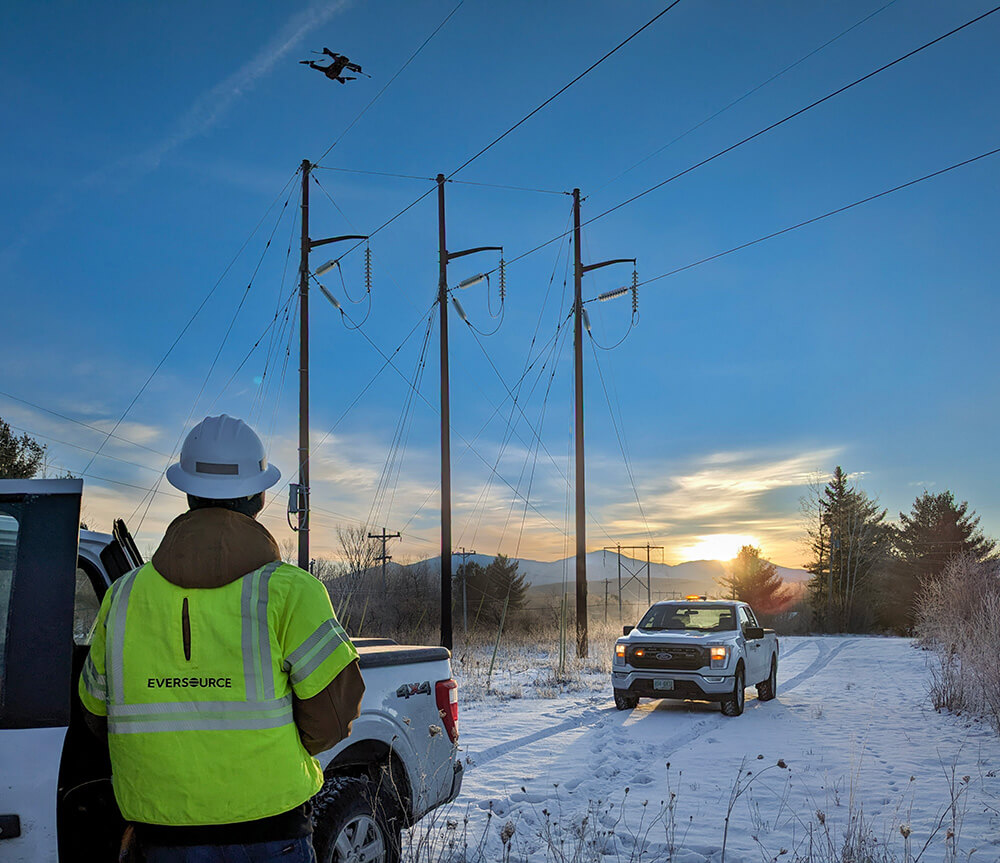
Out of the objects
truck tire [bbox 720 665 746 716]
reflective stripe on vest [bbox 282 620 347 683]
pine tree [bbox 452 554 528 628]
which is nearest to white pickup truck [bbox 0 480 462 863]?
reflective stripe on vest [bbox 282 620 347 683]

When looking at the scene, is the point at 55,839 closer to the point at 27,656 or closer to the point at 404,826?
the point at 27,656

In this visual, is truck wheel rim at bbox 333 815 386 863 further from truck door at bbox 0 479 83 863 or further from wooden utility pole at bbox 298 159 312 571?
wooden utility pole at bbox 298 159 312 571

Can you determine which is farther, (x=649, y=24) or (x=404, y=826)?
(x=649, y=24)

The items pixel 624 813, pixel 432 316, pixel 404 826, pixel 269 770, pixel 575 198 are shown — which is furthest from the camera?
pixel 575 198

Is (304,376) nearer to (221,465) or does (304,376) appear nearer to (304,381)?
(304,381)

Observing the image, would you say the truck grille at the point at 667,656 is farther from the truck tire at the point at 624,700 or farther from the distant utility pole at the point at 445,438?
the distant utility pole at the point at 445,438

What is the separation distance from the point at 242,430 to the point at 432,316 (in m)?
19.2

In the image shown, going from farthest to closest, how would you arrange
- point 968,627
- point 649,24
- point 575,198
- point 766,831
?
point 575,198 < point 968,627 < point 649,24 < point 766,831

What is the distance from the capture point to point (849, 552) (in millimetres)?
72688

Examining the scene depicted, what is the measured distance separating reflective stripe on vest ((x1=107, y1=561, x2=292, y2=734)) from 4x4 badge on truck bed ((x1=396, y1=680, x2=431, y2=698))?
6.82 feet

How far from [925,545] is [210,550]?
7519cm

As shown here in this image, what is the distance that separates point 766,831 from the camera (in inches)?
254

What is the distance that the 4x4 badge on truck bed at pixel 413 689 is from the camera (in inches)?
180

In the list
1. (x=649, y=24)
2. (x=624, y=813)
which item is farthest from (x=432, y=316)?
(x=624, y=813)
